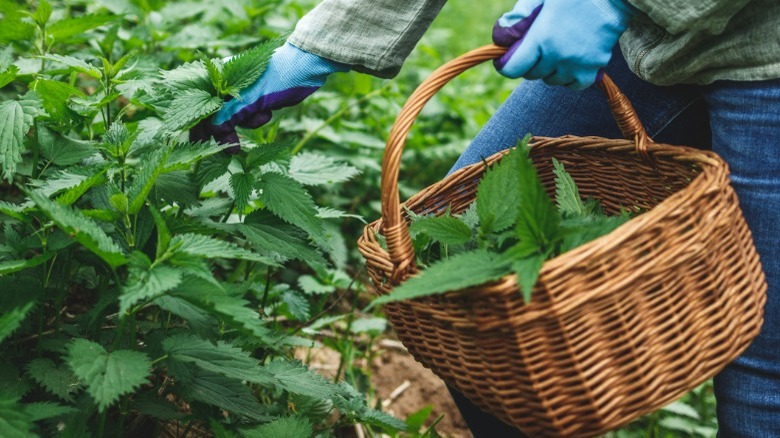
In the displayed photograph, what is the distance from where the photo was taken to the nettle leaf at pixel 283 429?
119 cm

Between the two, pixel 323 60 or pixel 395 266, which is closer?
pixel 395 266

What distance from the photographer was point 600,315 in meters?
0.97

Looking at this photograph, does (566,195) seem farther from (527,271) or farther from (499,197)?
(527,271)

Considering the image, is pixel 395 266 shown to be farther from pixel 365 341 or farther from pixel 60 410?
pixel 365 341

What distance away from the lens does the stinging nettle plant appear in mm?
1028

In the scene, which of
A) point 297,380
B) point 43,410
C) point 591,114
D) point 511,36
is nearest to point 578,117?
point 591,114

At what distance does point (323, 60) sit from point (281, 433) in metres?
0.65

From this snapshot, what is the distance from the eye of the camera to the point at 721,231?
1051 millimetres

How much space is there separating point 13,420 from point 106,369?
0.41 feet

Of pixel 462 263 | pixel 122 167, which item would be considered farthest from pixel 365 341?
pixel 462 263

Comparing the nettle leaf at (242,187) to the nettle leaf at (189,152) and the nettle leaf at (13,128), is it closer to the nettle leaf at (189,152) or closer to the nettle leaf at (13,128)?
the nettle leaf at (189,152)

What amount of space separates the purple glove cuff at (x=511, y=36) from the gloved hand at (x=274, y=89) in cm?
33

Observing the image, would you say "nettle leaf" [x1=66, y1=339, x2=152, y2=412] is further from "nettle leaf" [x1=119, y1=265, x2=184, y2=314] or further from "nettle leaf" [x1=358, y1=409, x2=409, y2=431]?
"nettle leaf" [x1=358, y1=409, x2=409, y2=431]

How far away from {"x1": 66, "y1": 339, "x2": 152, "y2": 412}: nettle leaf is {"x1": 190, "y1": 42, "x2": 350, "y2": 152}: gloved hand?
44 cm
